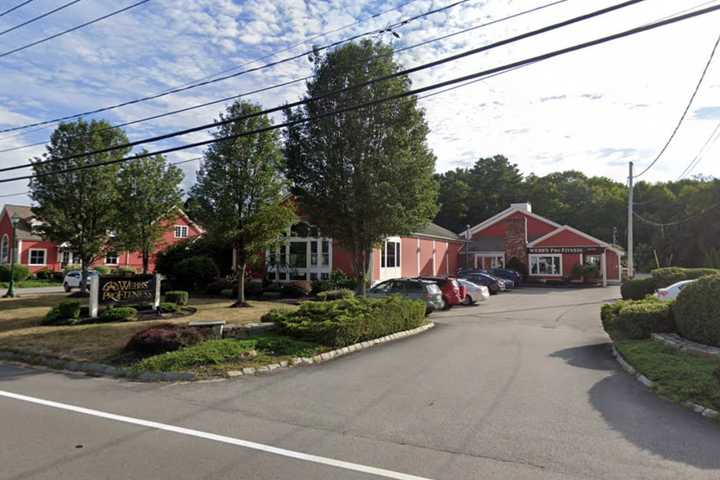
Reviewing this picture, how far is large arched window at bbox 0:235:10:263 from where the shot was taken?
1946 inches

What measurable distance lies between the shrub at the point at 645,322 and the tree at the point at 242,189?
41.8ft

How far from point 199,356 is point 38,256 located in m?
46.0

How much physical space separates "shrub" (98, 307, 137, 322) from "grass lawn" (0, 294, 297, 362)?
2.24 feet

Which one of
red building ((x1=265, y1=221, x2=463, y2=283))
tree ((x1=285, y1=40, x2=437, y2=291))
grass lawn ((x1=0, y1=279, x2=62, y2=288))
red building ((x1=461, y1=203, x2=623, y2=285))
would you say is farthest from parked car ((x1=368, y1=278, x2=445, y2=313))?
grass lawn ((x1=0, y1=279, x2=62, y2=288))

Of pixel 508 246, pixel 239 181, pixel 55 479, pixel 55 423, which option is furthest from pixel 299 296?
pixel 508 246

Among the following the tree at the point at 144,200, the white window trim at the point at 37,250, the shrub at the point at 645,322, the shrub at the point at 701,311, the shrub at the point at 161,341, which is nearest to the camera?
the shrub at the point at 701,311

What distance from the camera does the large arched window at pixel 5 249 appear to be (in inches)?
1946

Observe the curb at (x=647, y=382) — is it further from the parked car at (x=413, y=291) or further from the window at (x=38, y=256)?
the window at (x=38, y=256)

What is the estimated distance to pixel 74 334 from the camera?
13.2m

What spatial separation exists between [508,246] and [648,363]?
39.1 meters

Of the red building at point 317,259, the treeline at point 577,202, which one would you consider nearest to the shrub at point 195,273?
the red building at point 317,259

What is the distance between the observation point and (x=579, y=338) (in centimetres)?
1494

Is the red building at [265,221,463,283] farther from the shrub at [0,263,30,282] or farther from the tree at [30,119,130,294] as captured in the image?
the shrub at [0,263,30,282]

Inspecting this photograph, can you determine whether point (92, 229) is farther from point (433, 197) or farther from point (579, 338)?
point (579, 338)
